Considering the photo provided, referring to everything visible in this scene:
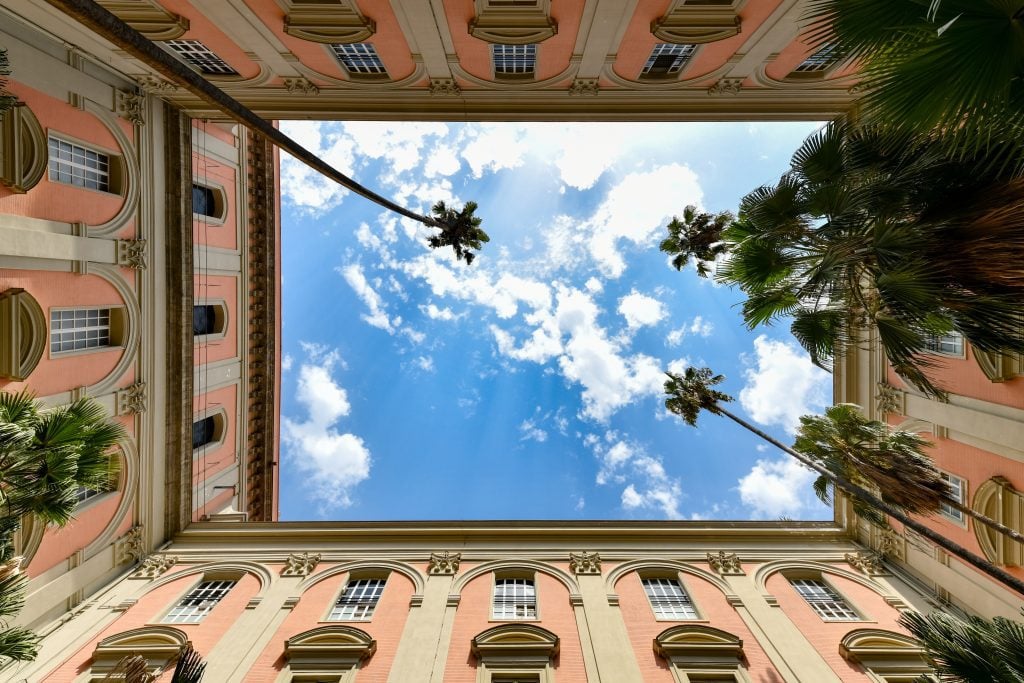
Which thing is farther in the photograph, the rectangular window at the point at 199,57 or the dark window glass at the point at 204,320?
the dark window glass at the point at 204,320

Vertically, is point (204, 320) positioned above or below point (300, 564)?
above

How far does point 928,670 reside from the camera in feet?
39.6

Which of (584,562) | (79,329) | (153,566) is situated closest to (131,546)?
(153,566)

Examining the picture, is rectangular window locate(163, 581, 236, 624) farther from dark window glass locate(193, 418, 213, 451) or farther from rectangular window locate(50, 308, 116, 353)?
rectangular window locate(50, 308, 116, 353)

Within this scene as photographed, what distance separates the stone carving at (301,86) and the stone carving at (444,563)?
18.0 m

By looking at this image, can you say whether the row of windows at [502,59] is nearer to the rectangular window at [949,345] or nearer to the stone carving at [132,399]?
the rectangular window at [949,345]

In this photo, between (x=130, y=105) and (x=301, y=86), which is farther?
(x=301, y=86)

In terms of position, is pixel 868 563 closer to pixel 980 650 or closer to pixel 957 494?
pixel 957 494

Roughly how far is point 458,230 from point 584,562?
500 inches

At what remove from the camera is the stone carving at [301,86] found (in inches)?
664

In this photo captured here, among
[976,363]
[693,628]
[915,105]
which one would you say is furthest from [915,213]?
[693,628]

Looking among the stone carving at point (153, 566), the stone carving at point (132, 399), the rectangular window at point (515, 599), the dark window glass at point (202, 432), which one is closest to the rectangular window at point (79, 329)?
the stone carving at point (132, 399)

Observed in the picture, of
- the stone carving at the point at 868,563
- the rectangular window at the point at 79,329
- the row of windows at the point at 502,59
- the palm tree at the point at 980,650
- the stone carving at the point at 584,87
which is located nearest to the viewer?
the palm tree at the point at 980,650

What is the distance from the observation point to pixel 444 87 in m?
17.2
